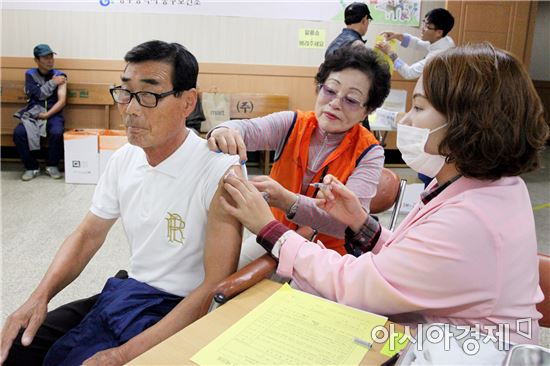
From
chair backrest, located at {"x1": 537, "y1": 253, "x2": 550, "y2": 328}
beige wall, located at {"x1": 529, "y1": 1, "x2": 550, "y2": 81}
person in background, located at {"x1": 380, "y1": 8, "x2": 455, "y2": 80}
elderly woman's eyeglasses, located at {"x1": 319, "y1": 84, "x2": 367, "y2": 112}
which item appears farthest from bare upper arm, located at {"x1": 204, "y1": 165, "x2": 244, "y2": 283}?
beige wall, located at {"x1": 529, "y1": 1, "x2": 550, "y2": 81}

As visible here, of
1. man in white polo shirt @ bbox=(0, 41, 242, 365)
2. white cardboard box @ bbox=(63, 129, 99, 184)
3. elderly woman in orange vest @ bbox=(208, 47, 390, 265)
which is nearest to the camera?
man in white polo shirt @ bbox=(0, 41, 242, 365)

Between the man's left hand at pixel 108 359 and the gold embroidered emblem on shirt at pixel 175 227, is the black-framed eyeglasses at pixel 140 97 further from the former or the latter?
the man's left hand at pixel 108 359

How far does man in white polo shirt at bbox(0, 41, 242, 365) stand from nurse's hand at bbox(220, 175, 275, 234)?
0.04 meters

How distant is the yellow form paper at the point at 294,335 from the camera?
840 millimetres

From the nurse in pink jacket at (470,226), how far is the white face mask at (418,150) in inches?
1.1

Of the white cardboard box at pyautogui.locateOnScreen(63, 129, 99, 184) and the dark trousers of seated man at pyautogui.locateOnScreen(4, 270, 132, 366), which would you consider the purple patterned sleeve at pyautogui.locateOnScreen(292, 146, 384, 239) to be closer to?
the dark trousers of seated man at pyautogui.locateOnScreen(4, 270, 132, 366)

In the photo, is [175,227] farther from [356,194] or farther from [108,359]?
[356,194]

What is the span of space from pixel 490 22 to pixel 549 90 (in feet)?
11.7

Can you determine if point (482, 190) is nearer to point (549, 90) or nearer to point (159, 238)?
point (159, 238)

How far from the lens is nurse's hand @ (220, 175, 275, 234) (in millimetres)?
1265

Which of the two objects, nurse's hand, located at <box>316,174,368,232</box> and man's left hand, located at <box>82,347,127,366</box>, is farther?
nurse's hand, located at <box>316,174,368,232</box>

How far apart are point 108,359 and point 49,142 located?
4426mm

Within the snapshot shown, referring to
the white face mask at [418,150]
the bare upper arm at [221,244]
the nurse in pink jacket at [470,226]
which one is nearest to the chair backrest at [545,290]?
the nurse in pink jacket at [470,226]

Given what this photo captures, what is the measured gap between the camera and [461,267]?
0.93 m
